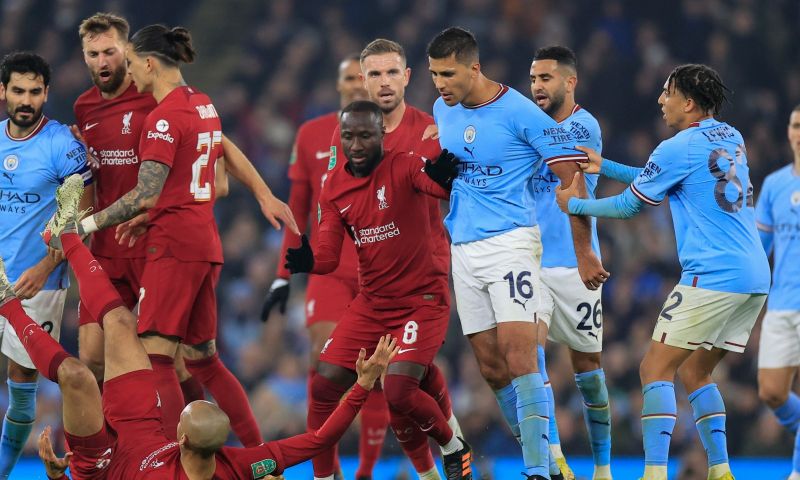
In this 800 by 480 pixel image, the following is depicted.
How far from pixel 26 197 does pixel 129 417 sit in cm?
179

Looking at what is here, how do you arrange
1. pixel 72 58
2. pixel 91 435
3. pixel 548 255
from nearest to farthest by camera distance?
pixel 91 435 → pixel 548 255 → pixel 72 58

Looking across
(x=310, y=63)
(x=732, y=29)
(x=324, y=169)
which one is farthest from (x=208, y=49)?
(x=324, y=169)

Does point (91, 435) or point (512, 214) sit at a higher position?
point (512, 214)

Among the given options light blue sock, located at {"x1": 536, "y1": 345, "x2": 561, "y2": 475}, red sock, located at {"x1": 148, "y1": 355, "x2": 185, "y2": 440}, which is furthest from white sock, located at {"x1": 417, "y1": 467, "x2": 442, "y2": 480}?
red sock, located at {"x1": 148, "y1": 355, "x2": 185, "y2": 440}

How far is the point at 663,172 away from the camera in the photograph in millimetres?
6293

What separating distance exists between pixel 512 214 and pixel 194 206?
191 centimetres

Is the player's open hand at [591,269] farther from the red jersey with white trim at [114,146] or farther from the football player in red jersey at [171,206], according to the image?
the red jersey with white trim at [114,146]

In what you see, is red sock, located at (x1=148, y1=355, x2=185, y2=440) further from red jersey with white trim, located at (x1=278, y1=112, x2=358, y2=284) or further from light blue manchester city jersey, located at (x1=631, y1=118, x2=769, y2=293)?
light blue manchester city jersey, located at (x1=631, y1=118, x2=769, y2=293)

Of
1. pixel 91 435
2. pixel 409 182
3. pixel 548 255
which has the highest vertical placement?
pixel 409 182

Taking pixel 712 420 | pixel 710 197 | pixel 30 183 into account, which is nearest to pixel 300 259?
pixel 30 183

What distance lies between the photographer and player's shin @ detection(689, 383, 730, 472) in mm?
6746

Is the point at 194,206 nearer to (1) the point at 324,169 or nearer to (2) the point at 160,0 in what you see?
(1) the point at 324,169

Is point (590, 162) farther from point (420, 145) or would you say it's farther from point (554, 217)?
point (420, 145)

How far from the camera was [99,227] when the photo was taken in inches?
260
